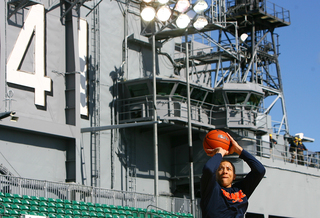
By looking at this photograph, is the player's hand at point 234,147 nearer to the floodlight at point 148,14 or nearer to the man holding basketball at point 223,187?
the man holding basketball at point 223,187

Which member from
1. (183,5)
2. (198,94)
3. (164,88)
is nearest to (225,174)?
(183,5)

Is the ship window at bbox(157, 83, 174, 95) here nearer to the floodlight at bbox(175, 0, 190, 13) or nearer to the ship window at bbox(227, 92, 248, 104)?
the ship window at bbox(227, 92, 248, 104)

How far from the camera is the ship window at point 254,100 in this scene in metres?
30.3

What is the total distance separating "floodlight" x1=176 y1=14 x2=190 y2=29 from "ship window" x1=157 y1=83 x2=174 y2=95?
4.13 m

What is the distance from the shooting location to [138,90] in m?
27.9

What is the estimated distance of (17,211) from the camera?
1612 centimetres

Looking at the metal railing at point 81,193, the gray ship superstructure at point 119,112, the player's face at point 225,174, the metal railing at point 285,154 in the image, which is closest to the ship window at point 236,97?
the gray ship superstructure at point 119,112

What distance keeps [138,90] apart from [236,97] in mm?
6121

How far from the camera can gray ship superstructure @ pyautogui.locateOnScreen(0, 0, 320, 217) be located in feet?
70.4

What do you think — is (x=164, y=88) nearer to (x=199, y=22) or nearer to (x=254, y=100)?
(x=199, y=22)

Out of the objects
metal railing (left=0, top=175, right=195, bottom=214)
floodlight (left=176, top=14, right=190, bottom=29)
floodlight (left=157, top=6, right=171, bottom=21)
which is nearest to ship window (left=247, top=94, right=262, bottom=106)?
floodlight (left=176, top=14, right=190, bottom=29)

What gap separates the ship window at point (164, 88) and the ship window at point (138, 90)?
0.65m

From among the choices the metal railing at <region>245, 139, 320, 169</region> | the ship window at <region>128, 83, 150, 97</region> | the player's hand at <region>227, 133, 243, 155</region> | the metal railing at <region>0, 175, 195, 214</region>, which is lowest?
the player's hand at <region>227, 133, 243, 155</region>

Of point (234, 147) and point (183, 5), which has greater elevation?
point (183, 5)
